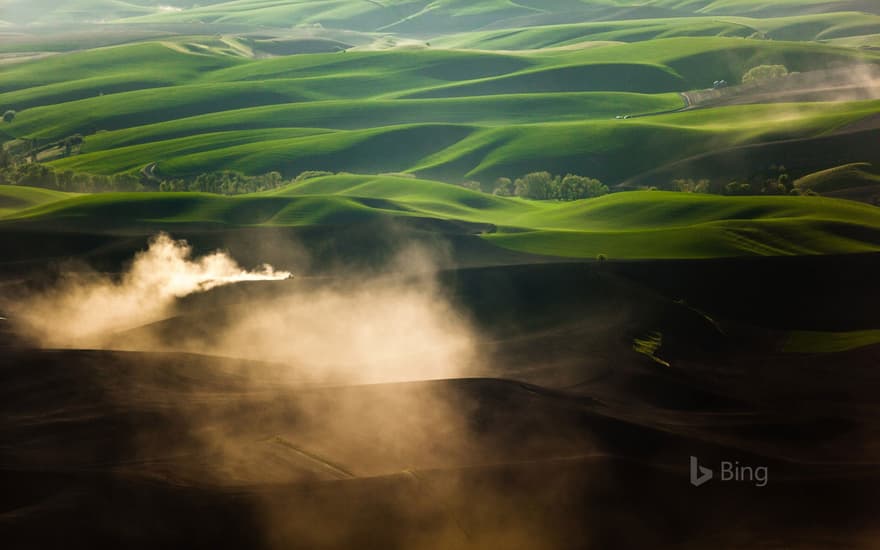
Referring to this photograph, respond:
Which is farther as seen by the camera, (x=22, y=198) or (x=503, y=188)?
(x=503, y=188)

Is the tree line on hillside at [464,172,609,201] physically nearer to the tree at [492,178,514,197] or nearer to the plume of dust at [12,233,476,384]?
the tree at [492,178,514,197]

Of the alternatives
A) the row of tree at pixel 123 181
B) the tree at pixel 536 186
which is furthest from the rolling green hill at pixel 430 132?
the tree at pixel 536 186

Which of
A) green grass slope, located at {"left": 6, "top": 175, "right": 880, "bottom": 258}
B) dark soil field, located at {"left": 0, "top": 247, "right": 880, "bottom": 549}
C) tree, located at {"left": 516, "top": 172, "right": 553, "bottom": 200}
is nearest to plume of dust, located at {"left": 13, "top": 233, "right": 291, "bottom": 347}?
dark soil field, located at {"left": 0, "top": 247, "right": 880, "bottom": 549}

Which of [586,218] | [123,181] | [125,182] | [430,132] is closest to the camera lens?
[586,218]

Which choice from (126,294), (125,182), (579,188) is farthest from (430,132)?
(126,294)

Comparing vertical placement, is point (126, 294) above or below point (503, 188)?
above

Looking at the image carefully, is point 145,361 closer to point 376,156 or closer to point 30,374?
point 30,374

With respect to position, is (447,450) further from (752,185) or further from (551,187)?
(551,187)
